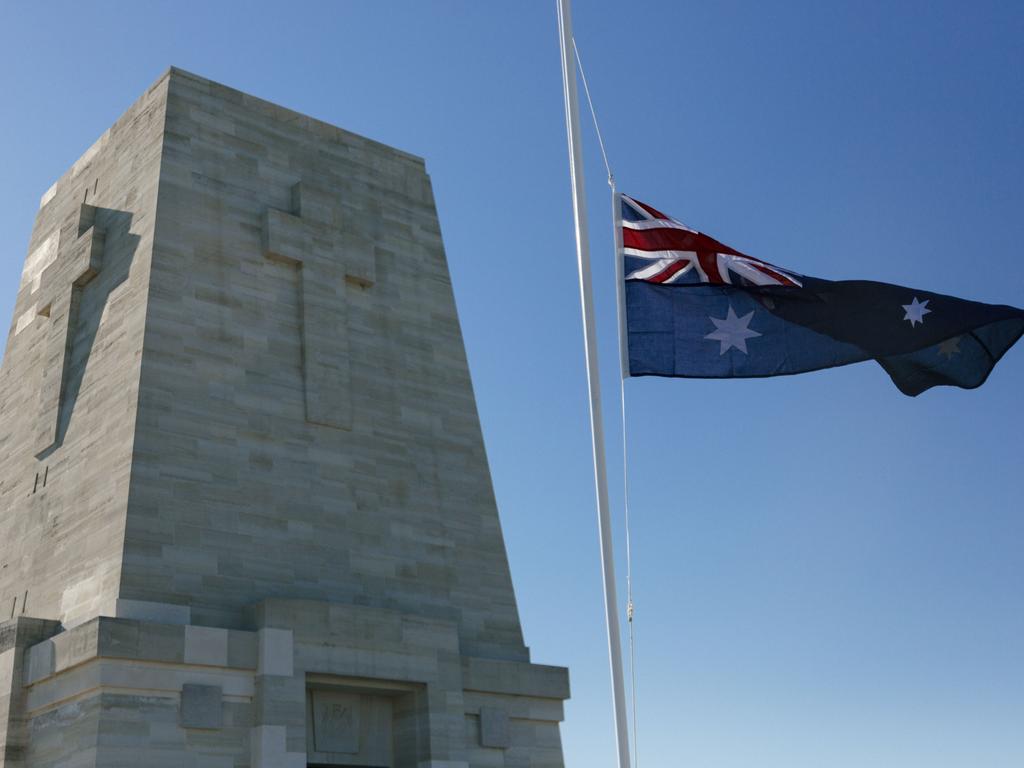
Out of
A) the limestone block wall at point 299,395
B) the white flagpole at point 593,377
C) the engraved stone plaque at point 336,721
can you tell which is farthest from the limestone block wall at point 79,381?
the white flagpole at point 593,377

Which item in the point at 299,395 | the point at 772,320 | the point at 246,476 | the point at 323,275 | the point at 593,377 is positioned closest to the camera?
the point at 593,377

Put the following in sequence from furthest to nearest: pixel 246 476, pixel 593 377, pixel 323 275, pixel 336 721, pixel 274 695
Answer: pixel 323 275 < pixel 246 476 < pixel 336 721 < pixel 274 695 < pixel 593 377

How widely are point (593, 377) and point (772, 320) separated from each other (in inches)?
115

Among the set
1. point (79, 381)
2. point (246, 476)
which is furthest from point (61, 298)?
point (246, 476)

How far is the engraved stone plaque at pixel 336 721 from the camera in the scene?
19.7 m

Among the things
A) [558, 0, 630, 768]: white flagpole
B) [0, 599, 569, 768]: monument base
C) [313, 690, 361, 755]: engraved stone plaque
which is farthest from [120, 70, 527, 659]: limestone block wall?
[558, 0, 630, 768]: white flagpole

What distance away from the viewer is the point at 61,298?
2330 centimetres

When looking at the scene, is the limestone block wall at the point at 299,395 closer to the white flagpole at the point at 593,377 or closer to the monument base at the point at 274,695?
the monument base at the point at 274,695

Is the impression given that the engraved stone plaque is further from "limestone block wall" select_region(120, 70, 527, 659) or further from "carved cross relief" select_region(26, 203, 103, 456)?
"carved cross relief" select_region(26, 203, 103, 456)

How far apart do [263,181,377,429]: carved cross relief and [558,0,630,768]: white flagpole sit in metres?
7.81

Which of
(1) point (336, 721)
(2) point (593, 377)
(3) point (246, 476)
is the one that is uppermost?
(3) point (246, 476)

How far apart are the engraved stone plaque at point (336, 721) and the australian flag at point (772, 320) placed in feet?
26.2

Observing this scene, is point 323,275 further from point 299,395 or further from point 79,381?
point 79,381

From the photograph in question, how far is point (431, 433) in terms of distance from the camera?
2342 cm
